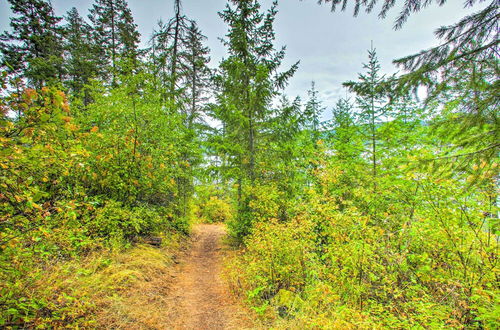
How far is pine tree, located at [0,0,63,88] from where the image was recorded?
14273 mm

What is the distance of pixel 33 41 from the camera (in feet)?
49.2

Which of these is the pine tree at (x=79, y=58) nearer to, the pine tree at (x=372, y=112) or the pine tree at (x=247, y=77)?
the pine tree at (x=247, y=77)

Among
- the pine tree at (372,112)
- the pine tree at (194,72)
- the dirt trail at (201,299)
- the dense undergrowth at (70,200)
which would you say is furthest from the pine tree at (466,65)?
the pine tree at (194,72)

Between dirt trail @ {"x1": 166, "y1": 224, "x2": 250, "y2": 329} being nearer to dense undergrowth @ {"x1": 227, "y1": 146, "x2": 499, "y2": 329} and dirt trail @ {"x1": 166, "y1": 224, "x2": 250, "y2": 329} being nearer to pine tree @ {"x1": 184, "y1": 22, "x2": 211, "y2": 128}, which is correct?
dense undergrowth @ {"x1": 227, "y1": 146, "x2": 499, "y2": 329}

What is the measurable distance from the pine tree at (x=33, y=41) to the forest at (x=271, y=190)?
30 centimetres

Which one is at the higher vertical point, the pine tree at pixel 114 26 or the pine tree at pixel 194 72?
the pine tree at pixel 114 26

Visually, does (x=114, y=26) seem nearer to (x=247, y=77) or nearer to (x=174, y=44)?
(x=174, y=44)

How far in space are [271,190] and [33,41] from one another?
818 inches

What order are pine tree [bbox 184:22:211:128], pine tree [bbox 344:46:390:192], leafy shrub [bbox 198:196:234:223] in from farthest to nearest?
leafy shrub [bbox 198:196:234:223]
pine tree [bbox 184:22:211:128]
pine tree [bbox 344:46:390:192]

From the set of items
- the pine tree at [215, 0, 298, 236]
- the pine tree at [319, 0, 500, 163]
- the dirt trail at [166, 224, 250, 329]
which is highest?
the pine tree at [215, 0, 298, 236]

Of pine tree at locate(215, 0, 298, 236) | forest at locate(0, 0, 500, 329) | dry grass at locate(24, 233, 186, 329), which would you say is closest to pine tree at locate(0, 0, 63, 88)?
forest at locate(0, 0, 500, 329)

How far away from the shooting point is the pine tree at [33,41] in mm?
14273

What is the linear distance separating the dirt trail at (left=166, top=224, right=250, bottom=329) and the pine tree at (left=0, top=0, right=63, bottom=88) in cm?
1629

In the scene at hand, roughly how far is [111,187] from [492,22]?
27.7 ft
